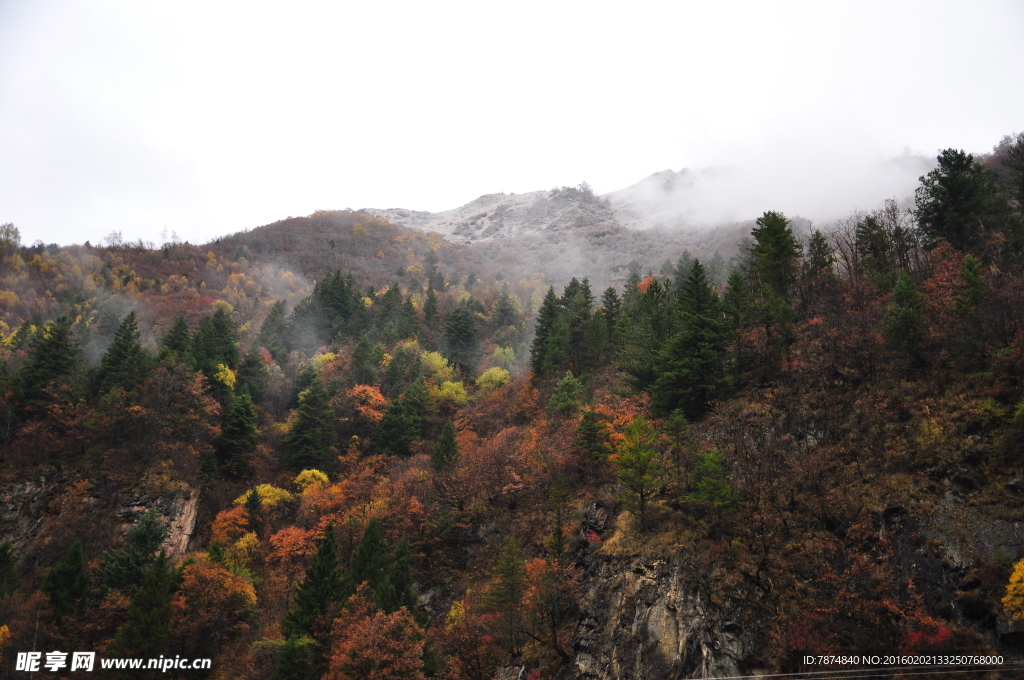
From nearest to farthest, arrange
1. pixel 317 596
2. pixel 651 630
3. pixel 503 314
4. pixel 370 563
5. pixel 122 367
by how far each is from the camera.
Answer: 1. pixel 651 630
2. pixel 317 596
3. pixel 370 563
4. pixel 122 367
5. pixel 503 314

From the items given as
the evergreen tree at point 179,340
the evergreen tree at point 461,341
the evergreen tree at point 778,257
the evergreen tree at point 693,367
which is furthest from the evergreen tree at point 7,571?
the evergreen tree at point 778,257

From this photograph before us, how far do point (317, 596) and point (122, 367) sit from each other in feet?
106

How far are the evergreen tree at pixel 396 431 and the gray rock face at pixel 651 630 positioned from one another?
102 feet

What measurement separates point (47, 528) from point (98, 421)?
8.70m

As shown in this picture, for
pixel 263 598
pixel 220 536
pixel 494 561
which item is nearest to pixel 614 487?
pixel 494 561

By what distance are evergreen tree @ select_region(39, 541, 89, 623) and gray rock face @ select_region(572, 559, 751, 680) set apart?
2948cm

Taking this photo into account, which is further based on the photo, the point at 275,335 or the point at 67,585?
the point at 275,335

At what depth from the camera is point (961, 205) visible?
1419 inches

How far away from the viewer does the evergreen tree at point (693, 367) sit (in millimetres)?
33531

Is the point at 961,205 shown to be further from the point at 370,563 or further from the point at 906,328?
the point at 370,563

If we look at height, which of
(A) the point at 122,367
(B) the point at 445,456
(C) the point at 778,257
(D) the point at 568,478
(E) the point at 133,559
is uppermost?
(C) the point at 778,257

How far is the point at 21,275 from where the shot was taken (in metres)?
85.2

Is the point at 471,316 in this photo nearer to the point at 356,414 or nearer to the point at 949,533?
the point at 356,414

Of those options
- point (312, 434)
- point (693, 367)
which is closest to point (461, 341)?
point (312, 434)
